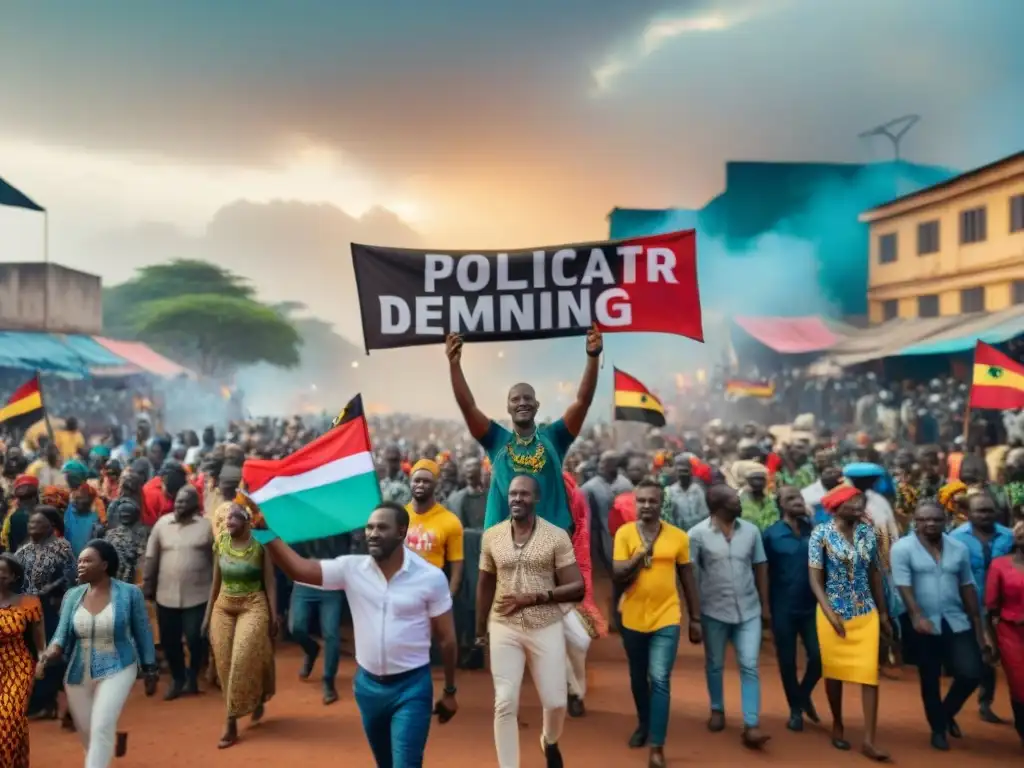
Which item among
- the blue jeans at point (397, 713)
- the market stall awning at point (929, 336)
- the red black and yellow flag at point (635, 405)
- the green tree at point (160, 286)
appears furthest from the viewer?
the green tree at point (160, 286)

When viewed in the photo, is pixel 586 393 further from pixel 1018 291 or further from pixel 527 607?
pixel 1018 291

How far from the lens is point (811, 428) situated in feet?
77.8

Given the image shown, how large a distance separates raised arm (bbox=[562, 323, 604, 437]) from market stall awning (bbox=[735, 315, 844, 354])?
23.4 m

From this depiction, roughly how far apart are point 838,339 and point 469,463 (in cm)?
2167

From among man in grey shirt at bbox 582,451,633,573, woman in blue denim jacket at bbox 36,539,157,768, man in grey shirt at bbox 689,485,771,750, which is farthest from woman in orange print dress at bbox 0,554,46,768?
man in grey shirt at bbox 582,451,633,573

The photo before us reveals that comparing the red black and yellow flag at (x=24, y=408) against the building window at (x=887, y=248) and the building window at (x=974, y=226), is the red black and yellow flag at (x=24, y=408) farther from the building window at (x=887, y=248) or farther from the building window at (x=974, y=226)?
the building window at (x=887, y=248)

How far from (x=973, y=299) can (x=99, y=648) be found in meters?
27.6

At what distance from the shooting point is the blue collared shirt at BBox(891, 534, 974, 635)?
20.5ft

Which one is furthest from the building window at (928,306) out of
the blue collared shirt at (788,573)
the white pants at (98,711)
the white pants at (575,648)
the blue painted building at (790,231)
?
the white pants at (98,711)

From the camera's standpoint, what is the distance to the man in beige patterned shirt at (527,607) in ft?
16.4

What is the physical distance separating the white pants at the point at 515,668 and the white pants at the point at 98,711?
210cm

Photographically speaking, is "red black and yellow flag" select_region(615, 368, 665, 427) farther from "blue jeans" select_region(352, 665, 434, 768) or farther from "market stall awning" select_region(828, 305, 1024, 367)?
"market stall awning" select_region(828, 305, 1024, 367)

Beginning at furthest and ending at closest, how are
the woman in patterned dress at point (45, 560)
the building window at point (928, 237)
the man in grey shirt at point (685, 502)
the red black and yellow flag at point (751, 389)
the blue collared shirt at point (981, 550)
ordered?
the building window at point (928, 237) < the red black and yellow flag at point (751, 389) < the man in grey shirt at point (685, 502) < the blue collared shirt at point (981, 550) < the woman in patterned dress at point (45, 560)

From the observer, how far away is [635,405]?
43.7 ft
